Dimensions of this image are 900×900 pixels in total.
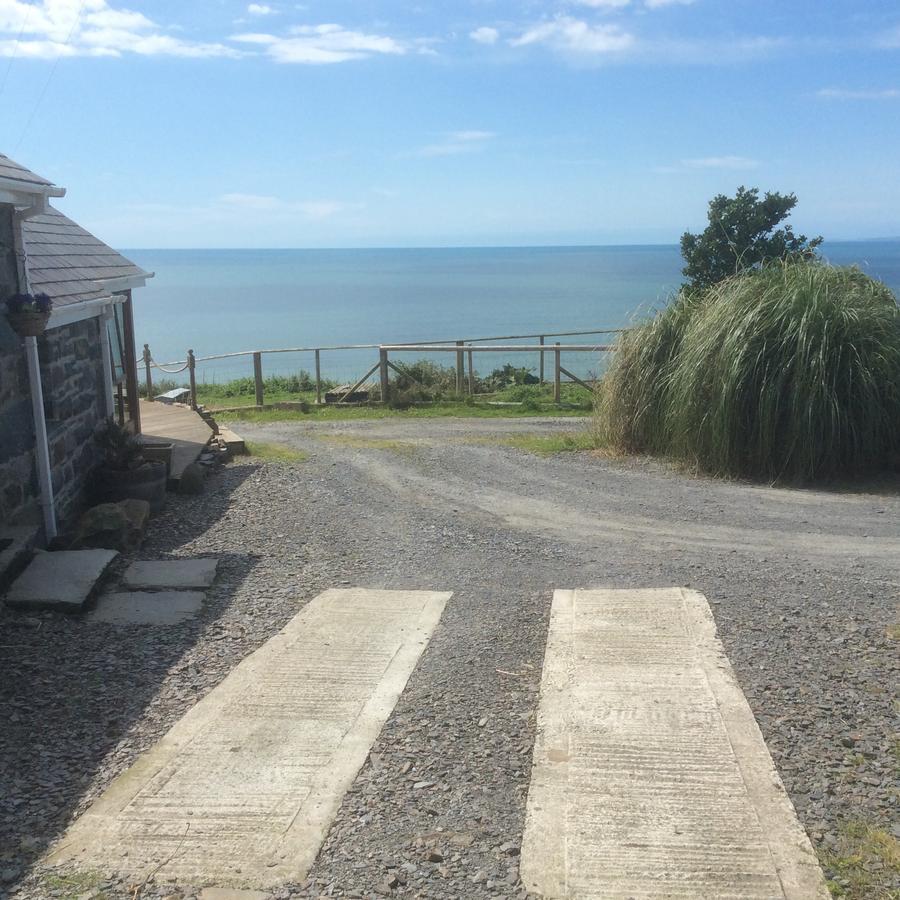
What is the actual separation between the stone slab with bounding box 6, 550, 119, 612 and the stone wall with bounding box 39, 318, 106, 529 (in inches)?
56.7

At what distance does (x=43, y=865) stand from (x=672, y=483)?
849 cm

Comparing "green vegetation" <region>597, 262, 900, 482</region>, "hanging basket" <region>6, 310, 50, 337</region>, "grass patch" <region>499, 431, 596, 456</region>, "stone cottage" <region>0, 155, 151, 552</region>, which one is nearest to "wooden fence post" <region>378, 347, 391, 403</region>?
"grass patch" <region>499, 431, 596, 456</region>

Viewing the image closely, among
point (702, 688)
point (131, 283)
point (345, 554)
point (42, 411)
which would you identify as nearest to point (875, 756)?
point (702, 688)

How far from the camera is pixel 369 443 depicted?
13930mm

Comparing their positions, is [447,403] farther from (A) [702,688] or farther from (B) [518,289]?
(B) [518,289]

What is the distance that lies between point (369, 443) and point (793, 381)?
6050 mm

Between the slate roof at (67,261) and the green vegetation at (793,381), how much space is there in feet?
22.7

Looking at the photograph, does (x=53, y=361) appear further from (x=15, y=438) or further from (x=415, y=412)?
(x=415, y=412)

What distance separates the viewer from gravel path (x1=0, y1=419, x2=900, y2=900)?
3.45m

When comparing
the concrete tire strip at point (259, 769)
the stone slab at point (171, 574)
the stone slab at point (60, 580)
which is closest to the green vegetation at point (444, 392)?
the stone slab at point (171, 574)

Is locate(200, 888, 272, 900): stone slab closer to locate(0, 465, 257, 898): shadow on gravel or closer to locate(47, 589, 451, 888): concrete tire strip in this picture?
locate(47, 589, 451, 888): concrete tire strip

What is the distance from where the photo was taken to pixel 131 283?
39.4 ft

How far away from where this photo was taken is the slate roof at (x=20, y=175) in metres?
6.94

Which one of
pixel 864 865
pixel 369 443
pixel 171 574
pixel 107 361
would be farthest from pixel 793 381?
pixel 864 865
